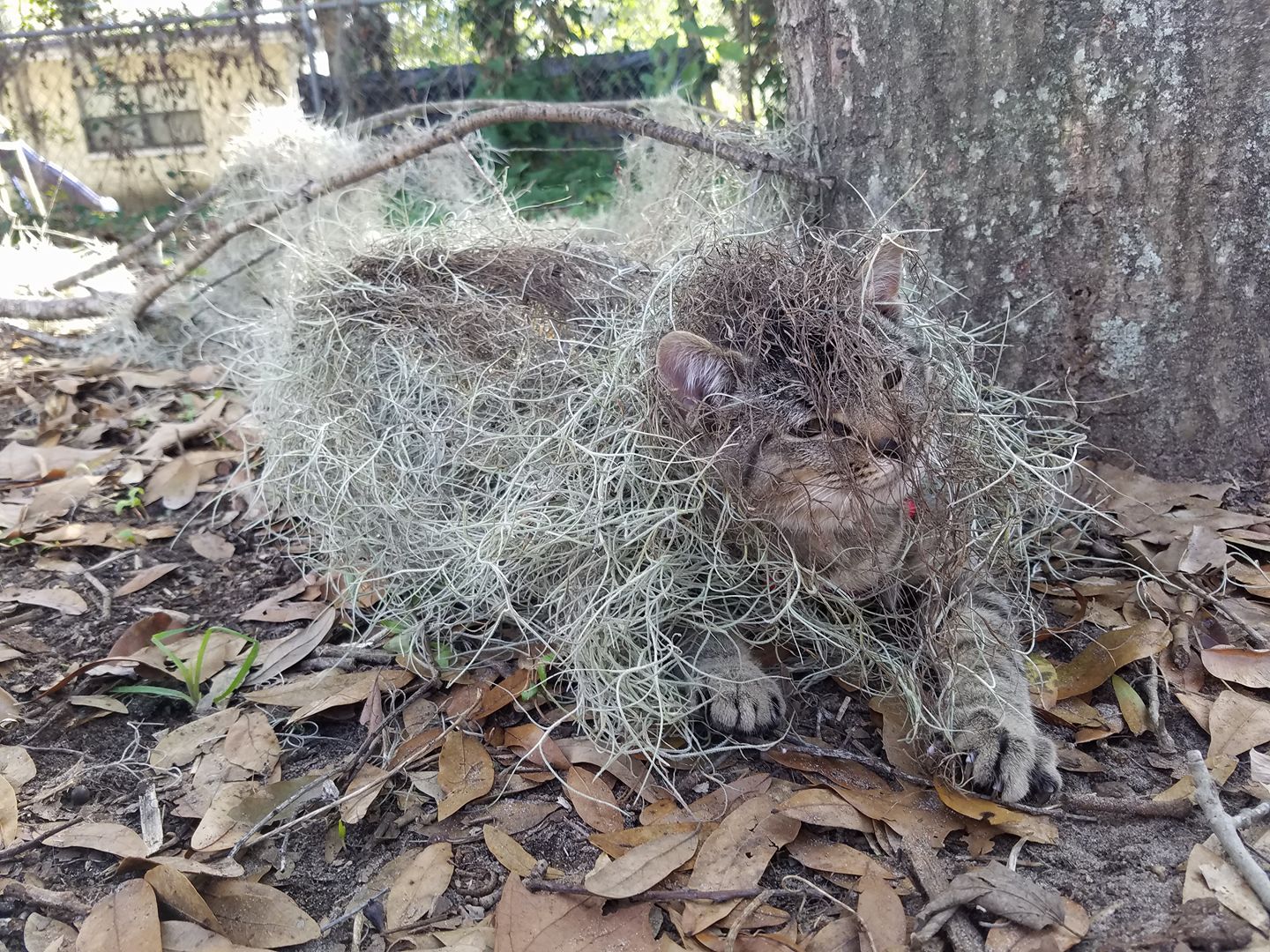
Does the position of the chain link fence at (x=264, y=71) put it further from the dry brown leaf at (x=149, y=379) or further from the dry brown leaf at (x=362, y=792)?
the dry brown leaf at (x=362, y=792)

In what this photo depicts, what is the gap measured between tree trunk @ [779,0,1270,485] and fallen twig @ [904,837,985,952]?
4.80 feet

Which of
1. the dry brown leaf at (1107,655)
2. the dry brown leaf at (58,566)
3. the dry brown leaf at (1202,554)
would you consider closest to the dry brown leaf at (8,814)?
the dry brown leaf at (58,566)

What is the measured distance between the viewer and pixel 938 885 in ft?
4.84

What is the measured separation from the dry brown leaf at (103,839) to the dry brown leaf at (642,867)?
0.90m

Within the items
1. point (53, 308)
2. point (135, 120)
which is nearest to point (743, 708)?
point (53, 308)

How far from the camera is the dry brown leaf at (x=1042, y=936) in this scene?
4.38 feet

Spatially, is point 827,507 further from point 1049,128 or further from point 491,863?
point 1049,128

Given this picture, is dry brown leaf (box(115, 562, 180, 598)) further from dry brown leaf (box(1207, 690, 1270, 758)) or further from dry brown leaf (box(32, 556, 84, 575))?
dry brown leaf (box(1207, 690, 1270, 758))

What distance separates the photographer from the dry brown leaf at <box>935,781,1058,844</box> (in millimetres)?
1569

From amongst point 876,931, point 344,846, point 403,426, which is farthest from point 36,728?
point 876,931

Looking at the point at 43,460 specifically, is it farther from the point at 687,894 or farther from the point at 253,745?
the point at 687,894

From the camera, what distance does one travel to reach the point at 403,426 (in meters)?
2.57

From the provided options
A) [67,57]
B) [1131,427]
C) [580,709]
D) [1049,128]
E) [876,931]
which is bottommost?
[876,931]

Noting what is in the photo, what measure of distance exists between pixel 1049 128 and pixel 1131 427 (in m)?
0.86
